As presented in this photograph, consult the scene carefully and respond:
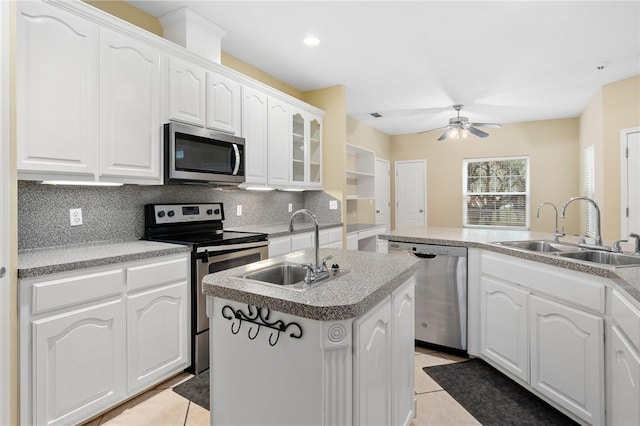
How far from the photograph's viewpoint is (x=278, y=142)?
3.65 meters

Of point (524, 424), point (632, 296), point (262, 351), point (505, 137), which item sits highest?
point (505, 137)

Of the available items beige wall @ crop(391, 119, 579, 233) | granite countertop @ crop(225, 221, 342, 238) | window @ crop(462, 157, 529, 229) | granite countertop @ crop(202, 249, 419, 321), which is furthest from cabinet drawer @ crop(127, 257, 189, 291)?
window @ crop(462, 157, 529, 229)

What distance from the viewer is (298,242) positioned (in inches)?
136

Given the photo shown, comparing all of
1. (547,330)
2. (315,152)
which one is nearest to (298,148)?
(315,152)

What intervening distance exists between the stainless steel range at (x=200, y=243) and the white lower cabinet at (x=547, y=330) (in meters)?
1.80

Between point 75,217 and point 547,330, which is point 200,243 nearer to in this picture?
point 75,217

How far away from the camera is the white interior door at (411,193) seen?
7.06 meters

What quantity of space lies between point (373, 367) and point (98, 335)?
149 centimetres

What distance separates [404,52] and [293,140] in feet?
4.82

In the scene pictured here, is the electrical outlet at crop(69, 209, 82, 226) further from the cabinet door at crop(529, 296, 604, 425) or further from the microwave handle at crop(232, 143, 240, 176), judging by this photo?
the cabinet door at crop(529, 296, 604, 425)

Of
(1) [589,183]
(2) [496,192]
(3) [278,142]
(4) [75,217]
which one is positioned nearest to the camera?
(4) [75,217]

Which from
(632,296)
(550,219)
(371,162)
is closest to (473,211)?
(550,219)

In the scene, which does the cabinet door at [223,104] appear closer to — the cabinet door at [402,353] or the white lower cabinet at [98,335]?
the white lower cabinet at [98,335]

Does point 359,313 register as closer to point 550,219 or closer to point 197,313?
point 197,313
